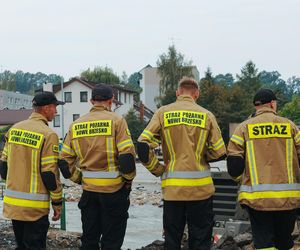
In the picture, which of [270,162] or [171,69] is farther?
[171,69]

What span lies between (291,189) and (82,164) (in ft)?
7.25

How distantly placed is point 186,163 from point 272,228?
1.11 meters

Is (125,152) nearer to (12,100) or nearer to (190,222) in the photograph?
(190,222)

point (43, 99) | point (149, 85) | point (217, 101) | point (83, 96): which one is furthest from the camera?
point (149, 85)

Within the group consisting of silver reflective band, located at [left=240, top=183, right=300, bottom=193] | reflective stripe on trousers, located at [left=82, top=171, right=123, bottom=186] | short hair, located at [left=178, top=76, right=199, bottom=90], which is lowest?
silver reflective band, located at [left=240, top=183, right=300, bottom=193]

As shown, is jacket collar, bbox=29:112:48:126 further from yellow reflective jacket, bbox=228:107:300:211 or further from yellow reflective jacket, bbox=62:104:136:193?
yellow reflective jacket, bbox=228:107:300:211

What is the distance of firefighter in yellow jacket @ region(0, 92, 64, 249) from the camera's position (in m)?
5.88

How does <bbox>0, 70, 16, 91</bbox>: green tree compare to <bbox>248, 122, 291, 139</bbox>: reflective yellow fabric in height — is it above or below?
above

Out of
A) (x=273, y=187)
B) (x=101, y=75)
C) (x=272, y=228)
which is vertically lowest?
(x=272, y=228)

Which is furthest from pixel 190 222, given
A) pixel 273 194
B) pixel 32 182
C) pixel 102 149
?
pixel 32 182

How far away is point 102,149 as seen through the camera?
5949 millimetres

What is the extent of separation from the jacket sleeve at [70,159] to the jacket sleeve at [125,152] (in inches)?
22.5

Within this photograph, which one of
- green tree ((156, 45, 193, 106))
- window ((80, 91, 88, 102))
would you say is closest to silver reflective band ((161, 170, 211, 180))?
window ((80, 91, 88, 102))

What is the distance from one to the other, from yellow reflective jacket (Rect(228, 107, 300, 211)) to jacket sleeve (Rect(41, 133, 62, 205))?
6.01ft
